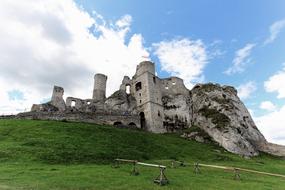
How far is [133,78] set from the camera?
75.6m

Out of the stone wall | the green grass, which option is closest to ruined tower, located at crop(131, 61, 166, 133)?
the stone wall

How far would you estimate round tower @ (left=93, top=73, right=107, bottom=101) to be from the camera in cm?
7497

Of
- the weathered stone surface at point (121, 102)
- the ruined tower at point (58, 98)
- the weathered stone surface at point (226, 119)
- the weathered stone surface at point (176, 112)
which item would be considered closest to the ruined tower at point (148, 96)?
the weathered stone surface at point (121, 102)

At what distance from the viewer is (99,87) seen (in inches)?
2987

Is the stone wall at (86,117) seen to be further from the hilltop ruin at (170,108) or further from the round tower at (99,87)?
the round tower at (99,87)

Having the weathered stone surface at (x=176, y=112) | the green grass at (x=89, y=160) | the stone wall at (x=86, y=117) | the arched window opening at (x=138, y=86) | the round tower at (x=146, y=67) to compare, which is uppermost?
the round tower at (x=146, y=67)

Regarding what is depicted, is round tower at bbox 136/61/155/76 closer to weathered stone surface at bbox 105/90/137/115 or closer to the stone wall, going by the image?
weathered stone surface at bbox 105/90/137/115

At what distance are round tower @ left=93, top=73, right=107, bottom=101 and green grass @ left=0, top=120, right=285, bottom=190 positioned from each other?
32629 mm

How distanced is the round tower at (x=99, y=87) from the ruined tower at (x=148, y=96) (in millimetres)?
9676

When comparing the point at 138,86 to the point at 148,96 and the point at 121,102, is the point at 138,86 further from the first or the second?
the point at 121,102

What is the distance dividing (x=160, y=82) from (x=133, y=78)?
891 centimetres

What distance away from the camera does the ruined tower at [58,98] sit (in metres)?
68.1

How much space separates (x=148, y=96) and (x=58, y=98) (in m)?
26.1

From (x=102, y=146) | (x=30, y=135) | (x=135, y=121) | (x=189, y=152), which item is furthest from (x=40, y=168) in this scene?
(x=135, y=121)
